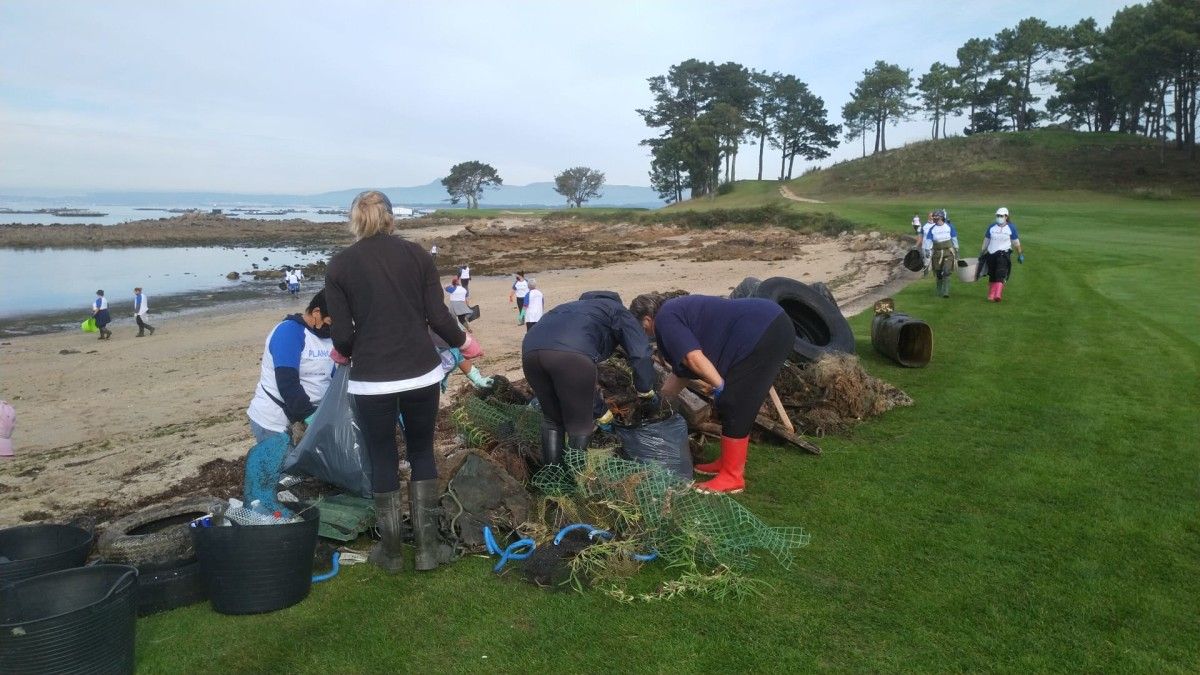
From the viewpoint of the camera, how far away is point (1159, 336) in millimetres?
10648

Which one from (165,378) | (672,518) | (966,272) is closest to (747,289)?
(672,518)

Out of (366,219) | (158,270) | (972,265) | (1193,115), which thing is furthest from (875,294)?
(1193,115)

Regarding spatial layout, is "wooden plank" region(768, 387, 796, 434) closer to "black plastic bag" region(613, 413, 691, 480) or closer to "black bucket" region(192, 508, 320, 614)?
"black plastic bag" region(613, 413, 691, 480)

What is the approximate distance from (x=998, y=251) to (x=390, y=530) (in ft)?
44.0

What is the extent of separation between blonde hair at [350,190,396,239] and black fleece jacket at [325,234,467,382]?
0.14 feet

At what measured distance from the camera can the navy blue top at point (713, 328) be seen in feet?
17.3

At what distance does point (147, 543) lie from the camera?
169 inches

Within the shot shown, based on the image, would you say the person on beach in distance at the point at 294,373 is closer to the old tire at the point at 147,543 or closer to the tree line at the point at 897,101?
the old tire at the point at 147,543

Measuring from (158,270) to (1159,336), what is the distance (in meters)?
48.8

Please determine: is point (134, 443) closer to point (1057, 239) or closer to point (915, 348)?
point (915, 348)

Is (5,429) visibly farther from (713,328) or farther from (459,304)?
(459,304)

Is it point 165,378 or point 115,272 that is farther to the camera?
point 115,272

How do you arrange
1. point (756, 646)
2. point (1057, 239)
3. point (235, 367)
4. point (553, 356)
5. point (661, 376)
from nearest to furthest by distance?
point (756, 646) → point (553, 356) → point (661, 376) → point (235, 367) → point (1057, 239)

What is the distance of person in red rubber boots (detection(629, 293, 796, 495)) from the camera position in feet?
17.3
